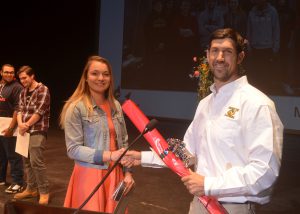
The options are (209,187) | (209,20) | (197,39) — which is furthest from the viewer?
(197,39)

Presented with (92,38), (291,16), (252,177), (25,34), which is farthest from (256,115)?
(25,34)

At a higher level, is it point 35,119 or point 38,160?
point 35,119

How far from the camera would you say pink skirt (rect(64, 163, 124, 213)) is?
218 centimetres

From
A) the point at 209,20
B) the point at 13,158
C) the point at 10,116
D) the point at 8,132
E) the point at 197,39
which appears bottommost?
the point at 13,158

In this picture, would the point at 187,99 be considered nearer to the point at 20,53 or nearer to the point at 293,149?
the point at 293,149

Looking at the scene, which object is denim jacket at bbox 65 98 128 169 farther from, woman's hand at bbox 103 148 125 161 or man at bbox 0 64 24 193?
man at bbox 0 64 24 193

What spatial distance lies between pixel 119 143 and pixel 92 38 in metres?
8.75

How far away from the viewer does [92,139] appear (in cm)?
226

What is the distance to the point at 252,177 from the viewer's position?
133 cm

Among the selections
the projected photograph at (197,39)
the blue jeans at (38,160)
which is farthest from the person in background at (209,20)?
the blue jeans at (38,160)

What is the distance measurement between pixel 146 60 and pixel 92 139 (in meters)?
6.88

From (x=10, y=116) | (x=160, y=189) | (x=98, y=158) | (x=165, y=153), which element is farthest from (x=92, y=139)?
(x=160, y=189)

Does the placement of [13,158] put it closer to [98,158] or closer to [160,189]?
[160,189]

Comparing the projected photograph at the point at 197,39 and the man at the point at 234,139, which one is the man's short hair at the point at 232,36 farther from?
the projected photograph at the point at 197,39
